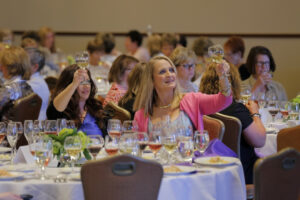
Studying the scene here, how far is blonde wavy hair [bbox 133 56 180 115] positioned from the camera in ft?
14.5

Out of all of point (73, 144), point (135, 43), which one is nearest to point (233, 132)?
point (73, 144)

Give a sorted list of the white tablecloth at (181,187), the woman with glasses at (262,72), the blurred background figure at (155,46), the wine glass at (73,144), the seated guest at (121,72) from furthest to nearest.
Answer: the blurred background figure at (155,46) < the woman with glasses at (262,72) < the seated guest at (121,72) < the wine glass at (73,144) < the white tablecloth at (181,187)

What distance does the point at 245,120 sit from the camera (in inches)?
175

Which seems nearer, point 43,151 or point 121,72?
point 43,151

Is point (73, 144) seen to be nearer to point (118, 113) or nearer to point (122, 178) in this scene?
point (122, 178)

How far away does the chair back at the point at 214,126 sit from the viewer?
4129 millimetres

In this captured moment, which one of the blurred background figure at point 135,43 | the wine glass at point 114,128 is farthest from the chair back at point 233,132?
the blurred background figure at point 135,43

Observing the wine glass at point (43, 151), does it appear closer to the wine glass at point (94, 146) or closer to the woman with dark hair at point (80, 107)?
the wine glass at point (94, 146)

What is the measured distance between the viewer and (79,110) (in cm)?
471

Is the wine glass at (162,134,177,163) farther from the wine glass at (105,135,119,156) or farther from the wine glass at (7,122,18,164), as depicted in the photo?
the wine glass at (7,122,18,164)

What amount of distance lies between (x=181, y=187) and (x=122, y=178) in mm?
469

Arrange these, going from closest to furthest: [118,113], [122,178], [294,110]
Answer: [122,178]
[118,113]
[294,110]

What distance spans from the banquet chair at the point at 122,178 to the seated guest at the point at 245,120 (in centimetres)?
178

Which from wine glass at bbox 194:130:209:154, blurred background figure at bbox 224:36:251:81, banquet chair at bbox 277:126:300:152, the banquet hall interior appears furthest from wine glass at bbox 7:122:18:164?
blurred background figure at bbox 224:36:251:81
